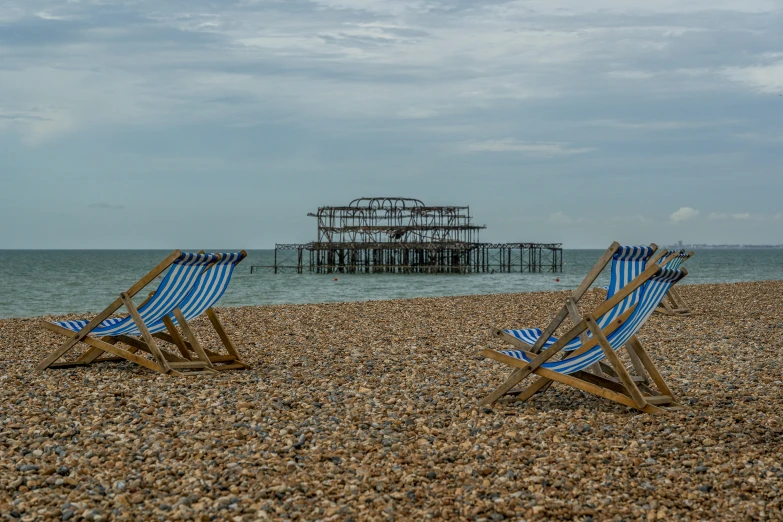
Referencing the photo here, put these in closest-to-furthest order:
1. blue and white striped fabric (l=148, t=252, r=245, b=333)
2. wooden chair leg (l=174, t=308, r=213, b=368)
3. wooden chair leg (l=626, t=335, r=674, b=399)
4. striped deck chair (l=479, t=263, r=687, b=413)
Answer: striped deck chair (l=479, t=263, r=687, b=413)
wooden chair leg (l=626, t=335, r=674, b=399)
wooden chair leg (l=174, t=308, r=213, b=368)
blue and white striped fabric (l=148, t=252, r=245, b=333)

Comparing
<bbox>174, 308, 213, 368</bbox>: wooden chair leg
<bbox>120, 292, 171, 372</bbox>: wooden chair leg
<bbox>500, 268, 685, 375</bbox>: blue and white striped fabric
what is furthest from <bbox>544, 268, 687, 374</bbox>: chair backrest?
<bbox>120, 292, 171, 372</bbox>: wooden chair leg

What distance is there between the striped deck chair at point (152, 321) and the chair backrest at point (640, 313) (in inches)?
106

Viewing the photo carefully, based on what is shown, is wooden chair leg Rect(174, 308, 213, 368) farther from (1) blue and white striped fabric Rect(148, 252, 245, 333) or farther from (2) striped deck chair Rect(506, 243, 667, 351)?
(2) striped deck chair Rect(506, 243, 667, 351)

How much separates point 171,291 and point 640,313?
3.32m

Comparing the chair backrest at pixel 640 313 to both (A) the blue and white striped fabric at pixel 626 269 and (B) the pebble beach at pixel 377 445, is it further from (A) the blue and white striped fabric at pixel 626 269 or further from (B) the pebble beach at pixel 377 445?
(B) the pebble beach at pixel 377 445

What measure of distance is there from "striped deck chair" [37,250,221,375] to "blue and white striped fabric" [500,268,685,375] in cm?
267

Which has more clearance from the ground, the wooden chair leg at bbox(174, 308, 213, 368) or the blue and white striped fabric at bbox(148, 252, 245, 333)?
the blue and white striped fabric at bbox(148, 252, 245, 333)

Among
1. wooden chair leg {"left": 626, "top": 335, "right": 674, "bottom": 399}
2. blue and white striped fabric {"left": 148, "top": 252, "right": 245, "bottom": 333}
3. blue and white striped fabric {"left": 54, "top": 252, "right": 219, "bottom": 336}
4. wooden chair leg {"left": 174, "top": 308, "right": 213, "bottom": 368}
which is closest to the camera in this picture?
wooden chair leg {"left": 626, "top": 335, "right": 674, "bottom": 399}

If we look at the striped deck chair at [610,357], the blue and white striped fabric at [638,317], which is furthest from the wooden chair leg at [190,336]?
the blue and white striped fabric at [638,317]

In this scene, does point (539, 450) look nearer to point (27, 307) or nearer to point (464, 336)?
point (464, 336)

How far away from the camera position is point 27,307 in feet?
76.3

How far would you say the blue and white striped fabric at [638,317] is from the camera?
176 inches

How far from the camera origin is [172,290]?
237 inches

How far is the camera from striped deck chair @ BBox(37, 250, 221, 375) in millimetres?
5938
